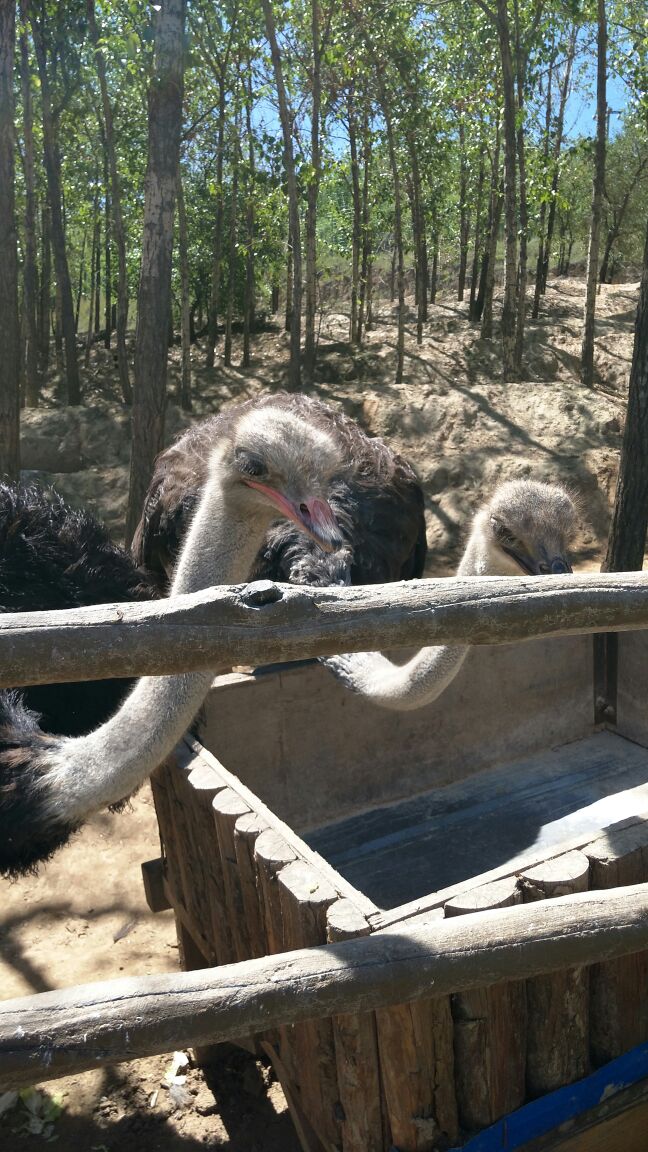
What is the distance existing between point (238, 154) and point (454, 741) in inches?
441

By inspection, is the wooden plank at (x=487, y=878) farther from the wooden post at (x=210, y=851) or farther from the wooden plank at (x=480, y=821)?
the wooden plank at (x=480, y=821)

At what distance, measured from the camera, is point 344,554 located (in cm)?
343

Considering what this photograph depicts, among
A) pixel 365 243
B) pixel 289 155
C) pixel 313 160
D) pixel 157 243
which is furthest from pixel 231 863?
pixel 365 243

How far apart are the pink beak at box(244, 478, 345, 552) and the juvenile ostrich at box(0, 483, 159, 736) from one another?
1.01 meters

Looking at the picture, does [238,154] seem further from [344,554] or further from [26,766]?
[26,766]

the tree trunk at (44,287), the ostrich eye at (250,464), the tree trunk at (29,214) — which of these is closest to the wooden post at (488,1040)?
the ostrich eye at (250,464)

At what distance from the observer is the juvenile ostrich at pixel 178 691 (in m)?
2.06

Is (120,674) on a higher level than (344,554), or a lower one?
higher

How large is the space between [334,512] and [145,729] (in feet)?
6.33

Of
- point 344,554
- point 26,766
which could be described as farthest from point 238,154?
point 26,766

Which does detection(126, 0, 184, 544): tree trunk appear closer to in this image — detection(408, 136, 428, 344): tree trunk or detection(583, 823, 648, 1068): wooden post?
detection(583, 823, 648, 1068): wooden post

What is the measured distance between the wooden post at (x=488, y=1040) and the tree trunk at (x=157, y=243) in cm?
435

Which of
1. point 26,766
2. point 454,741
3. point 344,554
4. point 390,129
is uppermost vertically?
point 390,129

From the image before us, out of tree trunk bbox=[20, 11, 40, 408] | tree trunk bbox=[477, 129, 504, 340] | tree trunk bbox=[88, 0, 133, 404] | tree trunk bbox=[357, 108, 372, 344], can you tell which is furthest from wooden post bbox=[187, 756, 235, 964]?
tree trunk bbox=[477, 129, 504, 340]
